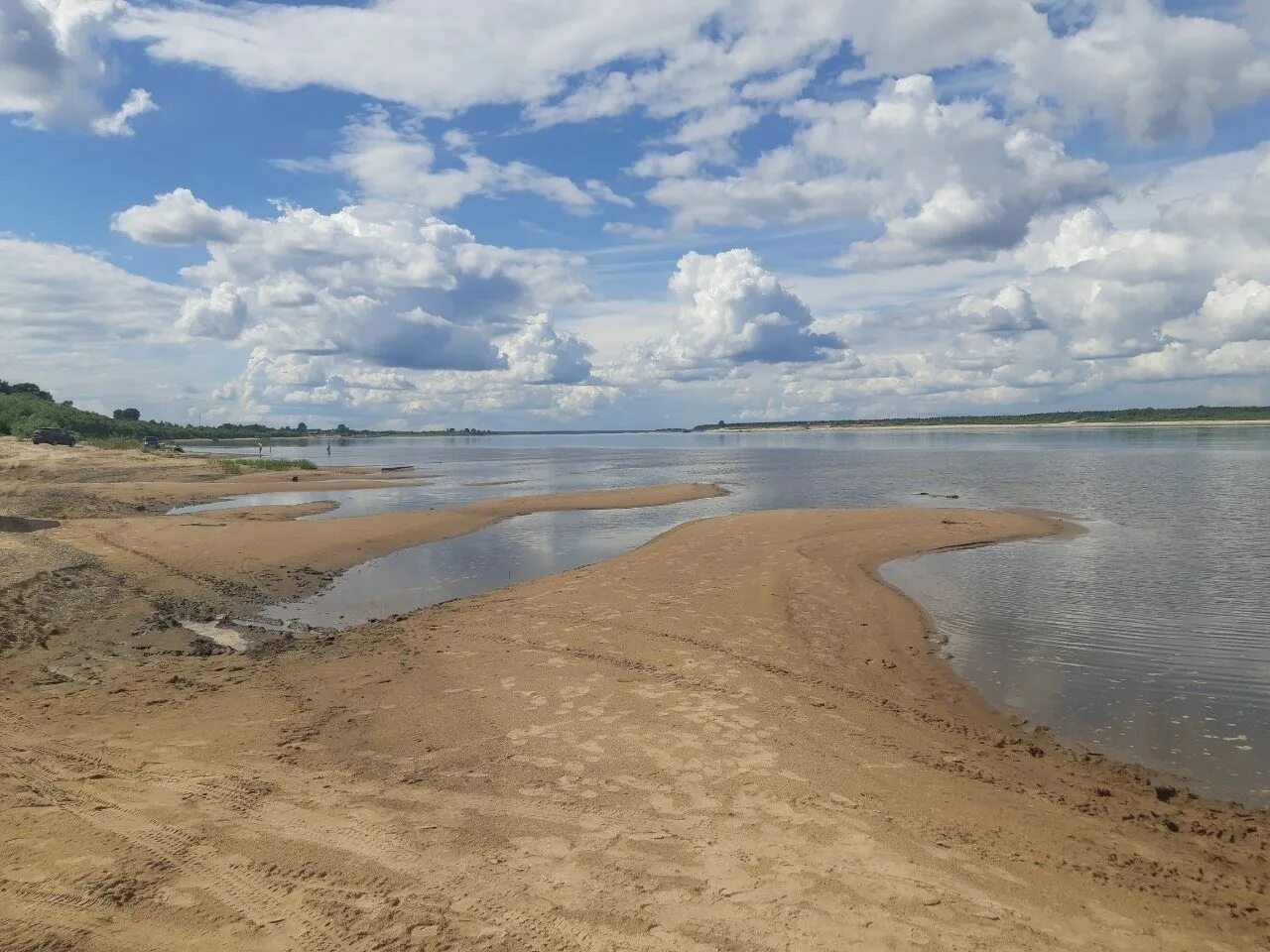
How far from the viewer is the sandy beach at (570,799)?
18.4 feet

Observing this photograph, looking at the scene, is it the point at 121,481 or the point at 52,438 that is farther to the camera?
the point at 52,438

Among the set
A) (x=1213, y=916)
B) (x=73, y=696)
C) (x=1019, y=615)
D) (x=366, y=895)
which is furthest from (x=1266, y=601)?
(x=73, y=696)

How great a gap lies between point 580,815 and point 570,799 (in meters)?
0.38

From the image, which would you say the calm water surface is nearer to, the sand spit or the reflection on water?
the reflection on water

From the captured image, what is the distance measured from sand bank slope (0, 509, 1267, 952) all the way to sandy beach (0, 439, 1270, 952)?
0.03m

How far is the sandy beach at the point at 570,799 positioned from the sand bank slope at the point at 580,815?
33mm

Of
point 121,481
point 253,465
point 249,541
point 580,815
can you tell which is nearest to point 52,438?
point 253,465

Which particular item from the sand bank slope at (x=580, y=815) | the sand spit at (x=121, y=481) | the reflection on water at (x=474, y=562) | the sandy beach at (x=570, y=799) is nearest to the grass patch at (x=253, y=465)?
the sand spit at (x=121, y=481)

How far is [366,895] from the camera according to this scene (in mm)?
5848

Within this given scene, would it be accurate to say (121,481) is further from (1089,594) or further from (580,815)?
(1089,594)

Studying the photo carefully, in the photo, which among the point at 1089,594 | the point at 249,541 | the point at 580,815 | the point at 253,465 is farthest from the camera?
the point at 253,465

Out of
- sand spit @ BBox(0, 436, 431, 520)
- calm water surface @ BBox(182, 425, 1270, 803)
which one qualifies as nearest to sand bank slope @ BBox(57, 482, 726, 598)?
calm water surface @ BBox(182, 425, 1270, 803)

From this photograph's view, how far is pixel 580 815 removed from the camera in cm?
723

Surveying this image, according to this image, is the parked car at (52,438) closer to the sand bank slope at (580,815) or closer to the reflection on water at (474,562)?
the reflection on water at (474,562)
